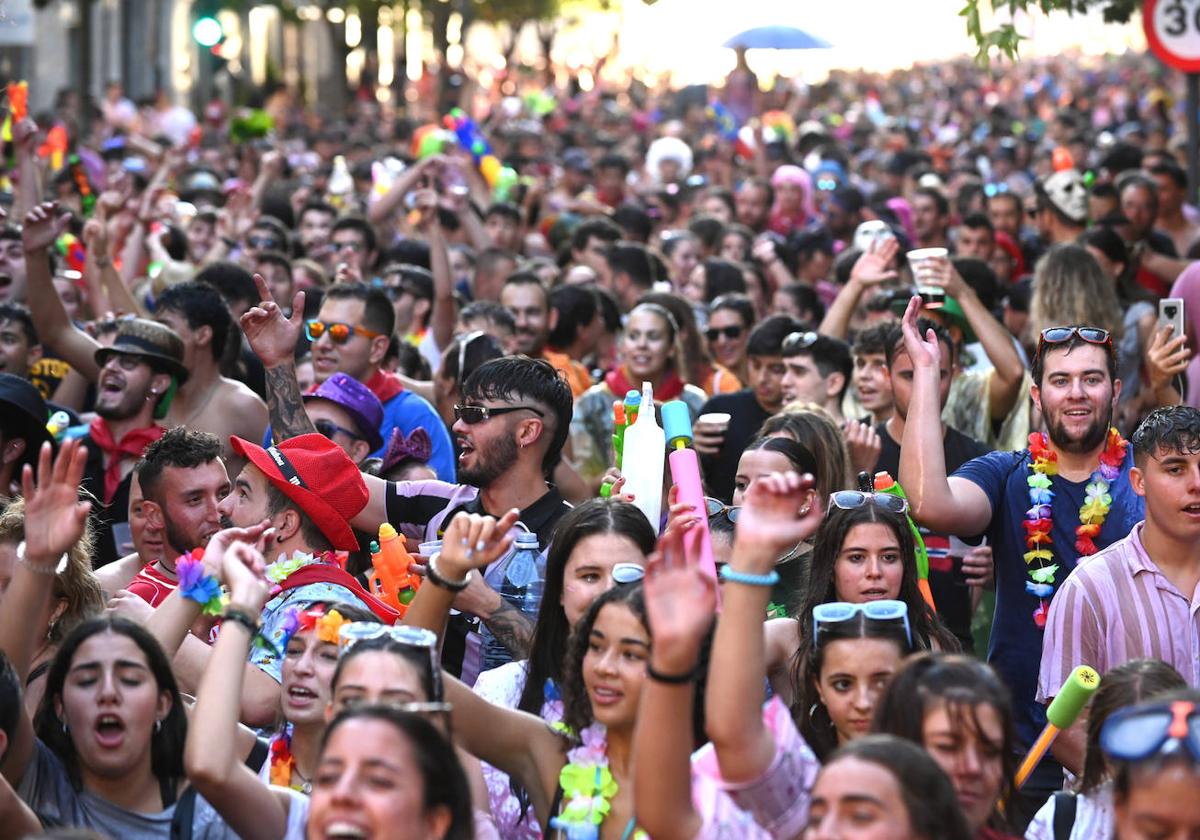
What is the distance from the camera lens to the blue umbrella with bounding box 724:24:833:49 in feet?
75.9

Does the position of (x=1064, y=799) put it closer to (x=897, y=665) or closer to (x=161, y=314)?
(x=897, y=665)

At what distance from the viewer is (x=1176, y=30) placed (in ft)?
32.5

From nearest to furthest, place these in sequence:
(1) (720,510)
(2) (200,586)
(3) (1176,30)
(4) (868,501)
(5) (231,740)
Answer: (5) (231,740) → (2) (200,586) → (4) (868,501) → (1) (720,510) → (3) (1176,30)

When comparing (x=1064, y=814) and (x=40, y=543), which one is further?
(x=40, y=543)

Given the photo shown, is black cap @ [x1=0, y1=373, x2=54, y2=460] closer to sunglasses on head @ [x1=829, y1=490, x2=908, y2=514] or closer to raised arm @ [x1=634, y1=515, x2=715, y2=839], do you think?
sunglasses on head @ [x1=829, y1=490, x2=908, y2=514]

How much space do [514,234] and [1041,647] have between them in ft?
28.6

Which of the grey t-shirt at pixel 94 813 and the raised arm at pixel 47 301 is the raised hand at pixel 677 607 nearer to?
the grey t-shirt at pixel 94 813

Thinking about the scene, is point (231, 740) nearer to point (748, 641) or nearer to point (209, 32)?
point (748, 641)

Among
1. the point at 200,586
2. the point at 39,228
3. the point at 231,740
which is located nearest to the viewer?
the point at 231,740

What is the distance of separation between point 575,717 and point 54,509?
133cm

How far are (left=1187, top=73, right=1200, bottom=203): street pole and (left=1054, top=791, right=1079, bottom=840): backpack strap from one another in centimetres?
680

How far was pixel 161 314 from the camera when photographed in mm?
7832

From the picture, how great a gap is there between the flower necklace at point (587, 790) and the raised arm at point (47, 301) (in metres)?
4.53

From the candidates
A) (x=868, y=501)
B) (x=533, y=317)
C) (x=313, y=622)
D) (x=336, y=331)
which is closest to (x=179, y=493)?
(x=313, y=622)
